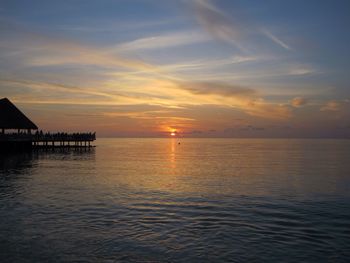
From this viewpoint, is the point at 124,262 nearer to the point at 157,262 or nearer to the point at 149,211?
the point at 157,262

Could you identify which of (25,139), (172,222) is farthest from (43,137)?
(172,222)

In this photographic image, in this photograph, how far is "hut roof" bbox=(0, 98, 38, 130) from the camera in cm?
5203

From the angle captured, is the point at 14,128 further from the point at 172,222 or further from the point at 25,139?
the point at 172,222

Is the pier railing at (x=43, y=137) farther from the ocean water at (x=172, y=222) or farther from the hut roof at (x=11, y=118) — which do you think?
the ocean water at (x=172, y=222)

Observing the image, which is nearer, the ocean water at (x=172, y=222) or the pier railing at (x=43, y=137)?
the ocean water at (x=172, y=222)

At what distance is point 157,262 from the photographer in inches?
374

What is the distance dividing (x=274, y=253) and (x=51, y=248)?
6698 mm

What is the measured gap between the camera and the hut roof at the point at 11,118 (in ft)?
171

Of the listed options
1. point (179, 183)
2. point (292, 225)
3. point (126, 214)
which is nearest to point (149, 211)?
point (126, 214)

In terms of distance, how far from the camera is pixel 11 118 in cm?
5362

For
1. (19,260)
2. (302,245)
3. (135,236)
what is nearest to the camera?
(19,260)

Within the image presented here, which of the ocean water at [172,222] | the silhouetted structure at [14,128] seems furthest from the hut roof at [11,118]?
the ocean water at [172,222]

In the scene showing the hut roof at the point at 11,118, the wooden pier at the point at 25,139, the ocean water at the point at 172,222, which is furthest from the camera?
the hut roof at the point at 11,118

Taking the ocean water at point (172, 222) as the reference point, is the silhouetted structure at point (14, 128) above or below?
above
